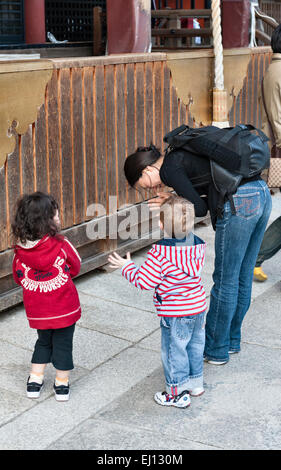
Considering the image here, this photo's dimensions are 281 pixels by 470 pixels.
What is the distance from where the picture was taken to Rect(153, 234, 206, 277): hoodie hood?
3.56m

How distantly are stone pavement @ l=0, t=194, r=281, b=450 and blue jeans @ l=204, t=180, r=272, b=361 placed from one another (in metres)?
0.19

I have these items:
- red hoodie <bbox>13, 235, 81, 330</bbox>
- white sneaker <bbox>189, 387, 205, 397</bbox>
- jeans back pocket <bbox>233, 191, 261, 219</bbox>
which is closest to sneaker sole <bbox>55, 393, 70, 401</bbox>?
red hoodie <bbox>13, 235, 81, 330</bbox>

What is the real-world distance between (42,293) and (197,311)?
2.51ft

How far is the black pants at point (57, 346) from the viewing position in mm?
3734

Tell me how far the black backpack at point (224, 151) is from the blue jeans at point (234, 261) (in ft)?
0.26

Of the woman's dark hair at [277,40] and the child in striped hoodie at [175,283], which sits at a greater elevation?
the woman's dark hair at [277,40]

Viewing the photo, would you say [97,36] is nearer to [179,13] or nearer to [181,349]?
[179,13]

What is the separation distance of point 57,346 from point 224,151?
4.24ft

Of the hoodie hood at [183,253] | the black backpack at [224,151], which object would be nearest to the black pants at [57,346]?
the hoodie hood at [183,253]

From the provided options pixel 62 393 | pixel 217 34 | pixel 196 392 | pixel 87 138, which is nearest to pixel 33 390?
pixel 62 393

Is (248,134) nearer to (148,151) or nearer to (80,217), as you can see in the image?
(148,151)

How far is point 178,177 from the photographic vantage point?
3635 millimetres

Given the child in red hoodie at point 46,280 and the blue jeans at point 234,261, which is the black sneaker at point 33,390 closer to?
the child in red hoodie at point 46,280
